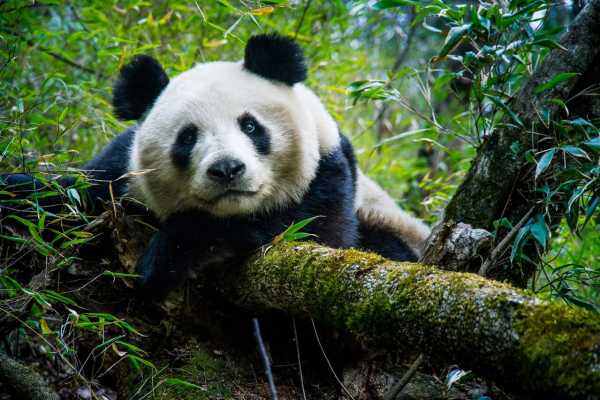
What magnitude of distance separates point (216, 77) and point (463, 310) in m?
2.34

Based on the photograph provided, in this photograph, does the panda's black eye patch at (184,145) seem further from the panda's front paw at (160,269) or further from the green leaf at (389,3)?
the green leaf at (389,3)

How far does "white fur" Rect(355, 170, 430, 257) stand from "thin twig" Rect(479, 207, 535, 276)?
1.68m

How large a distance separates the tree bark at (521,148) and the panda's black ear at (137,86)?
2063 mm

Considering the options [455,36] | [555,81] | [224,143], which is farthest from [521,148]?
[224,143]

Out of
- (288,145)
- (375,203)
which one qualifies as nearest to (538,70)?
(288,145)

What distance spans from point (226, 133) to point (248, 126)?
19 centimetres

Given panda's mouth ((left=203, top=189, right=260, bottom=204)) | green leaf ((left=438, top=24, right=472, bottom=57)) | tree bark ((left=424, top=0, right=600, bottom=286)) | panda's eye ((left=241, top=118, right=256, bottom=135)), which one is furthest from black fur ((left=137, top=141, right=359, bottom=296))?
green leaf ((left=438, top=24, right=472, bottom=57))

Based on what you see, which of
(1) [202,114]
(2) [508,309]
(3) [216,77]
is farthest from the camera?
(3) [216,77]

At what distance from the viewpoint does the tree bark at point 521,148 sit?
9.38 ft

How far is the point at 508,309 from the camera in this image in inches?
65.7

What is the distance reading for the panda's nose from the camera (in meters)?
2.97

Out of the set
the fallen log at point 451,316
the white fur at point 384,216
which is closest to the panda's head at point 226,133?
the fallen log at point 451,316

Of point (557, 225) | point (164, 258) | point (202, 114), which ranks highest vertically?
point (202, 114)

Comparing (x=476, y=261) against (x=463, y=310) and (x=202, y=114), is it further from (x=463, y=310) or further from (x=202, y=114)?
(x=202, y=114)
